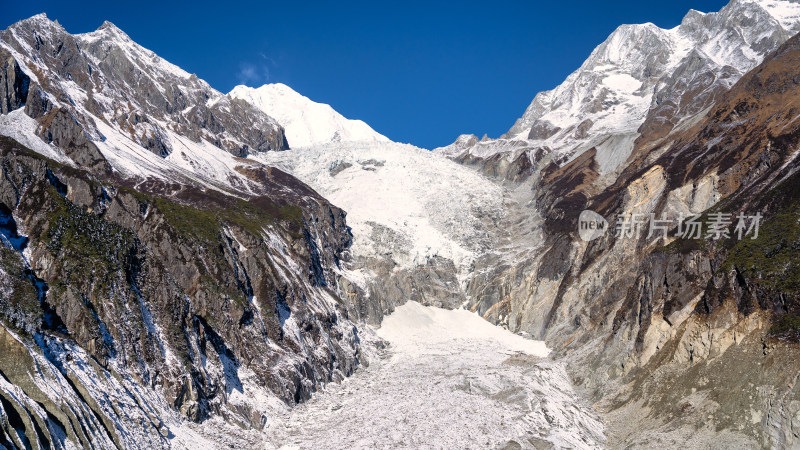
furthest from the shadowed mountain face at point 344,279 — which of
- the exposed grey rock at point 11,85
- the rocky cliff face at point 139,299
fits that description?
the exposed grey rock at point 11,85

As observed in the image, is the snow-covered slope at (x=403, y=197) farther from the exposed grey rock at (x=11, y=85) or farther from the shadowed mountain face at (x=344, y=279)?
the exposed grey rock at (x=11, y=85)

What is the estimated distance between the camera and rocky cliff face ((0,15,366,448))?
128ft

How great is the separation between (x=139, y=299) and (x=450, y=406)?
27.1 meters

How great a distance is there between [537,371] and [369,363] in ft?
70.5

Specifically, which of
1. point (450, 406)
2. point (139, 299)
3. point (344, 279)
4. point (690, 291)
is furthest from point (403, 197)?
point (139, 299)

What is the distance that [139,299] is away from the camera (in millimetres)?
51750

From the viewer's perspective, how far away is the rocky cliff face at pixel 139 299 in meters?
38.9

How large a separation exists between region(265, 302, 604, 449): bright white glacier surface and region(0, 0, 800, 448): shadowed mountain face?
0.89 meters

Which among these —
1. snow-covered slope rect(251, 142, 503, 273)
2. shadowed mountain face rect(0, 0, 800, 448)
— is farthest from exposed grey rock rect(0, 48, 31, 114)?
snow-covered slope rect(251, 142, 503, 273)

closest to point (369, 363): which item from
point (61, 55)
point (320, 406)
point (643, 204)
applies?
point (320, 406)

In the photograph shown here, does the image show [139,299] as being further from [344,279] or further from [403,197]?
[403,197]

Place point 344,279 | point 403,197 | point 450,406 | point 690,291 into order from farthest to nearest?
point 403,197 < point 344,279 < point 690,291 < point 450,406

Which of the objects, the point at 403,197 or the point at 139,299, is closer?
the point at 139,299

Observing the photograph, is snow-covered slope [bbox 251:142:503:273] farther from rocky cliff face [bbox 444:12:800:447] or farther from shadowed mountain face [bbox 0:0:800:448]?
rocky cliff face [bbox 444:12:800:447]
